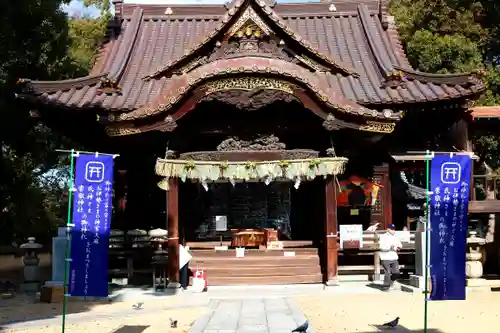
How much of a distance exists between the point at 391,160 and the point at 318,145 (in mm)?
2369

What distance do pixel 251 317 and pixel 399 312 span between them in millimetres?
3102

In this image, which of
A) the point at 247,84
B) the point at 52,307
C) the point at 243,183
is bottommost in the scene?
the point at 52,307

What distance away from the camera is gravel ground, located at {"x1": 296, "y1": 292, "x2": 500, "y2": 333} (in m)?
9.34

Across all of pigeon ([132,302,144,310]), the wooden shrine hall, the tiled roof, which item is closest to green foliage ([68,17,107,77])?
the tiled roof

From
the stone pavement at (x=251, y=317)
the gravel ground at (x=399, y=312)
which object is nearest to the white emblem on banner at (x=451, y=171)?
the gravel ground at (x=399, y=312)

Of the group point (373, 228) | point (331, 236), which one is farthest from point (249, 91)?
point (373, 228)

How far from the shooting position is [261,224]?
1703cm

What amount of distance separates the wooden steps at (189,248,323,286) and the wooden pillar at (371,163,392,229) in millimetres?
2216

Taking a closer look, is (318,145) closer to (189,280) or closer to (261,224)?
(261,224)

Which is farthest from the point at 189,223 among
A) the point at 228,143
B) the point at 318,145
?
the point at 318,145

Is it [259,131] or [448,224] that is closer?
[448,224]

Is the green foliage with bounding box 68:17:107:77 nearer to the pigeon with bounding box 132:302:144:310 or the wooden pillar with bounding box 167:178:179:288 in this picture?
the wooden pillar with bounding box 167:178:179:288

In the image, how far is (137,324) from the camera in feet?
32.9

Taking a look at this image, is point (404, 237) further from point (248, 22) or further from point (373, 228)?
point (248, 22)
